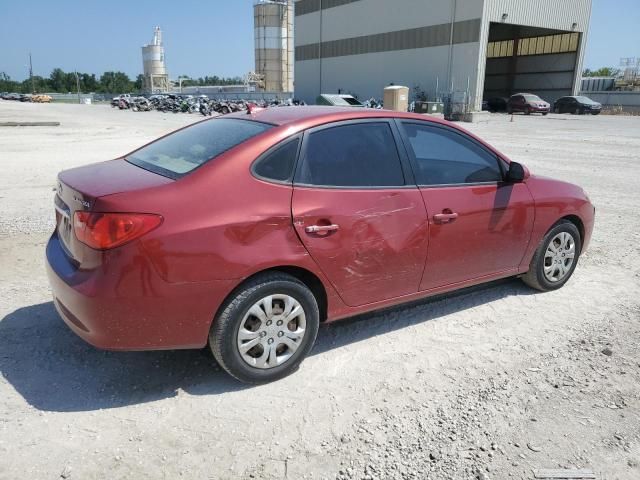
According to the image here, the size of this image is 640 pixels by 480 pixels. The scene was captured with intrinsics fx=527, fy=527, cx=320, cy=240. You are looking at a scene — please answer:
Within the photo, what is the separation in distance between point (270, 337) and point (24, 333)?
77.1 inches

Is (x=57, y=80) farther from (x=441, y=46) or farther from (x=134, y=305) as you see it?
(x=134, y=305)

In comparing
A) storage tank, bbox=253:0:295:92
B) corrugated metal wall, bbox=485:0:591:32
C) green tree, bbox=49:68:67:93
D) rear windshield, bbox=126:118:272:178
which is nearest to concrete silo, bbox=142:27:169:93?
storage tank, bbox=253:0:295:92

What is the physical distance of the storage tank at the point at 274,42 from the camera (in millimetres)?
77500

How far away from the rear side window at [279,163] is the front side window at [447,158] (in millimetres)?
983

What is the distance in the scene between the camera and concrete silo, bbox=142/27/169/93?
96438 millimetres

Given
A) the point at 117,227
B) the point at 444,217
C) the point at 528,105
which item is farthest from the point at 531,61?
the point at 117,227

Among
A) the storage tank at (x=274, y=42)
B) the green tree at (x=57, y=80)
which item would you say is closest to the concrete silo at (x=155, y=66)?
the storage tank at (x=274, y=42)

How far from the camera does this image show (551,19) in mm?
43906

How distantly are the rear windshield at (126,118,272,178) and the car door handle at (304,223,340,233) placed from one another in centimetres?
70

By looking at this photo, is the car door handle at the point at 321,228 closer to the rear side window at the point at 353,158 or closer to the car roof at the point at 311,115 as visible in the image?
the rear side window at the point at 353,158

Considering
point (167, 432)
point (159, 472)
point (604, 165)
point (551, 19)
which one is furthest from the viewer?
point (551, 19)

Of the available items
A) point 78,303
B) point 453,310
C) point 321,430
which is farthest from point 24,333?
point 453,310

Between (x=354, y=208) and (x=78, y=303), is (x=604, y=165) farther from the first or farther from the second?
(x=78, y=303)

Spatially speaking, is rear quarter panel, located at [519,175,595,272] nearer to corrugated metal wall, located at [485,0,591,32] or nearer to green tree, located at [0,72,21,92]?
corrugated metal wall, located at [485,0,591,32]
